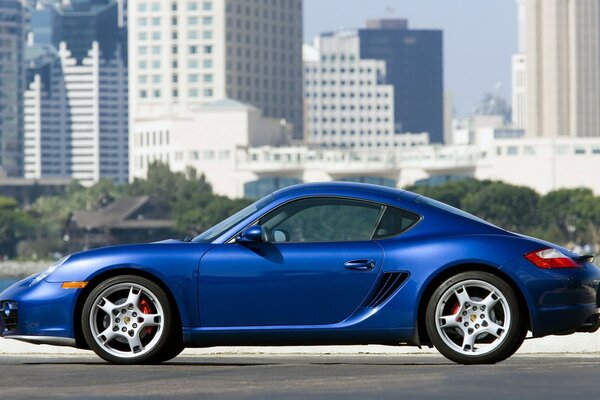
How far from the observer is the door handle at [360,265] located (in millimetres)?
11281

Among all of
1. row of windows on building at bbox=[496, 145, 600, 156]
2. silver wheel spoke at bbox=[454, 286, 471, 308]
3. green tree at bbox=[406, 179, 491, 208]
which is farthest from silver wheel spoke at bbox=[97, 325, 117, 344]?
row of windows on building at bbox=[496, 145, 600, 156]

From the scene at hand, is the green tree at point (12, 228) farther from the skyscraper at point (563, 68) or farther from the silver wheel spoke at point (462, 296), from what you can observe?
the silver wheel spoke at point (462, 296)

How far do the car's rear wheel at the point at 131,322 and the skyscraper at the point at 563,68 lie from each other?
18578 centimetres

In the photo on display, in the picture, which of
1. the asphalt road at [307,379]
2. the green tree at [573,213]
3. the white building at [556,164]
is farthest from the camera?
the white building at [556,164]

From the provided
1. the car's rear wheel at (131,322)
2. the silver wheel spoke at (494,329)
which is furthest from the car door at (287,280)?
the silver wheel spoke at (494,329)

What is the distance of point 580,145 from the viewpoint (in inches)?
7146

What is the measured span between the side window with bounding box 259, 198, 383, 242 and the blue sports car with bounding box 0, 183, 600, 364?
0.01m

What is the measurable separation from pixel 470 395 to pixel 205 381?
1823mm

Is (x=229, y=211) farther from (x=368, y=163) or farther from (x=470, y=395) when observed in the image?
(x=470, y=395)

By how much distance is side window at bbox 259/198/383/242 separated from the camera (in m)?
11.5

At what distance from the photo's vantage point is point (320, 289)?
11305mm

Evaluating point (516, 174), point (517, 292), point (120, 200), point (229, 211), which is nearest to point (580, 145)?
point (516, 174)

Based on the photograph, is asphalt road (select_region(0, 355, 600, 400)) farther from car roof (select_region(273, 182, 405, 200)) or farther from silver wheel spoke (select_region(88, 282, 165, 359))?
car roof (select_region(273, 182, 405, 200))

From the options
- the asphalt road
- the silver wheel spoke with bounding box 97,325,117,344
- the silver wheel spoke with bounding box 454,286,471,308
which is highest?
the silver wheel spoke with bounding box 454,286,471,308
